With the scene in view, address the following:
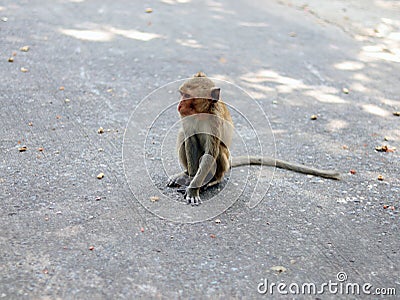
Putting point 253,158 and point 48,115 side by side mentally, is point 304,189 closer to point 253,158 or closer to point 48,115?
point 253,158

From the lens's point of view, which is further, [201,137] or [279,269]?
[201,137]

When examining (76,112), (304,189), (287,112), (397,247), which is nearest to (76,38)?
(76,112)

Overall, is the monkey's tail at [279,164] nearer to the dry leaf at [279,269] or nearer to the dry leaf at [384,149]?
the dry leaf at [384,149]

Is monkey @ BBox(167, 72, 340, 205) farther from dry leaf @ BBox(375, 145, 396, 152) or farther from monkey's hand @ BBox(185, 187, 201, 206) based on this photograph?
dry leaf @ BBox(375, 145, 396, 152)

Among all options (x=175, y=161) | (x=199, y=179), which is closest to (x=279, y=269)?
(x=199, y=179)

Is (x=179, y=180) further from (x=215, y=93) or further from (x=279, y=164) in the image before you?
(x=279, y=164)

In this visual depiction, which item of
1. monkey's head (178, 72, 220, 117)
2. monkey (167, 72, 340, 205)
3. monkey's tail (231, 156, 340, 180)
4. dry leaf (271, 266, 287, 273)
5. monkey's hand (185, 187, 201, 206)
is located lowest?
monkey's tail (231, 156, 340, 180)

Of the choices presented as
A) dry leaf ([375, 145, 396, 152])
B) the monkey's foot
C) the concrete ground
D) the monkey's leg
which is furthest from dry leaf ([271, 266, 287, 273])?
dry leaf ([375, 145, 396, 152])
